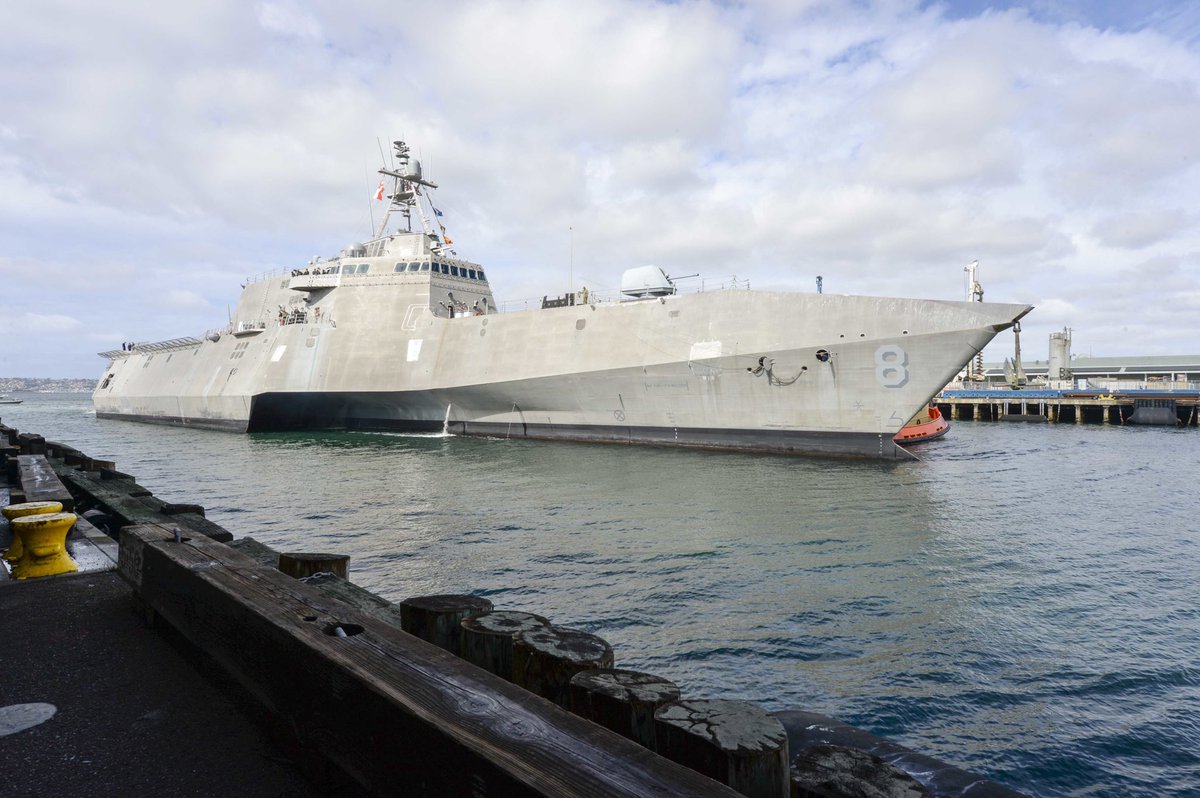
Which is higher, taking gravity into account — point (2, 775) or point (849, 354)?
point (849, 354)

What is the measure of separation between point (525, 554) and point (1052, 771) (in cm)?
636

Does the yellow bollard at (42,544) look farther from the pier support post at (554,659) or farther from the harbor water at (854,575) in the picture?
the harbor water at (854,575)

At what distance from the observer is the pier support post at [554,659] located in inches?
88.8

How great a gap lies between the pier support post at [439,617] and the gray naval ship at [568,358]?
57.9ft

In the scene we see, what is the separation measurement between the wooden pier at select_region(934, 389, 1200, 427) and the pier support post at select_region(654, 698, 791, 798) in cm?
4883

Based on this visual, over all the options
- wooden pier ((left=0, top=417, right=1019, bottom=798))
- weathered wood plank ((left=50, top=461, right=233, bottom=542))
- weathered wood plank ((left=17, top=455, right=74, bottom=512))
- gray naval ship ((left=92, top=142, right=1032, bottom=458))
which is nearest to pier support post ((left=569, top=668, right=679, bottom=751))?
wooden pier ((left=0, top=417, right=1019, bottom=798))

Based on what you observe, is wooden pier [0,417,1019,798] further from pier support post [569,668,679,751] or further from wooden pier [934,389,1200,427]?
wooden pier [934,389,1200,427]

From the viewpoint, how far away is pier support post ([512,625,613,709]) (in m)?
2.26

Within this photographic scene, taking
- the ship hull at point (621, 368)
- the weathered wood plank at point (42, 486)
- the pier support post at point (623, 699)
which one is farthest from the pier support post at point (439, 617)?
the ship hull at point (621, 368)

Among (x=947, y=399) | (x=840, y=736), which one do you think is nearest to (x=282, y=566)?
(x=840, y=736)

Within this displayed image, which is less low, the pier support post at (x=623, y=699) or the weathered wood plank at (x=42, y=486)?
the weathered wood plank at (x=42, y=486)

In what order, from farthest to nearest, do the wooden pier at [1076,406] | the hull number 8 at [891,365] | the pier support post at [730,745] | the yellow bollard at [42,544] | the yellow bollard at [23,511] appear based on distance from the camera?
the wooden pier at [1076,406] → the hull number 8 at [891,365] → the yellow bollard at [23,511] → the yellow bollard at [42,544] → the pier support post at [730,745]

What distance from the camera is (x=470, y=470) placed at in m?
17.8

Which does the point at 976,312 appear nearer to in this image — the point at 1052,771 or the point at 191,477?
the point at 1052,771
